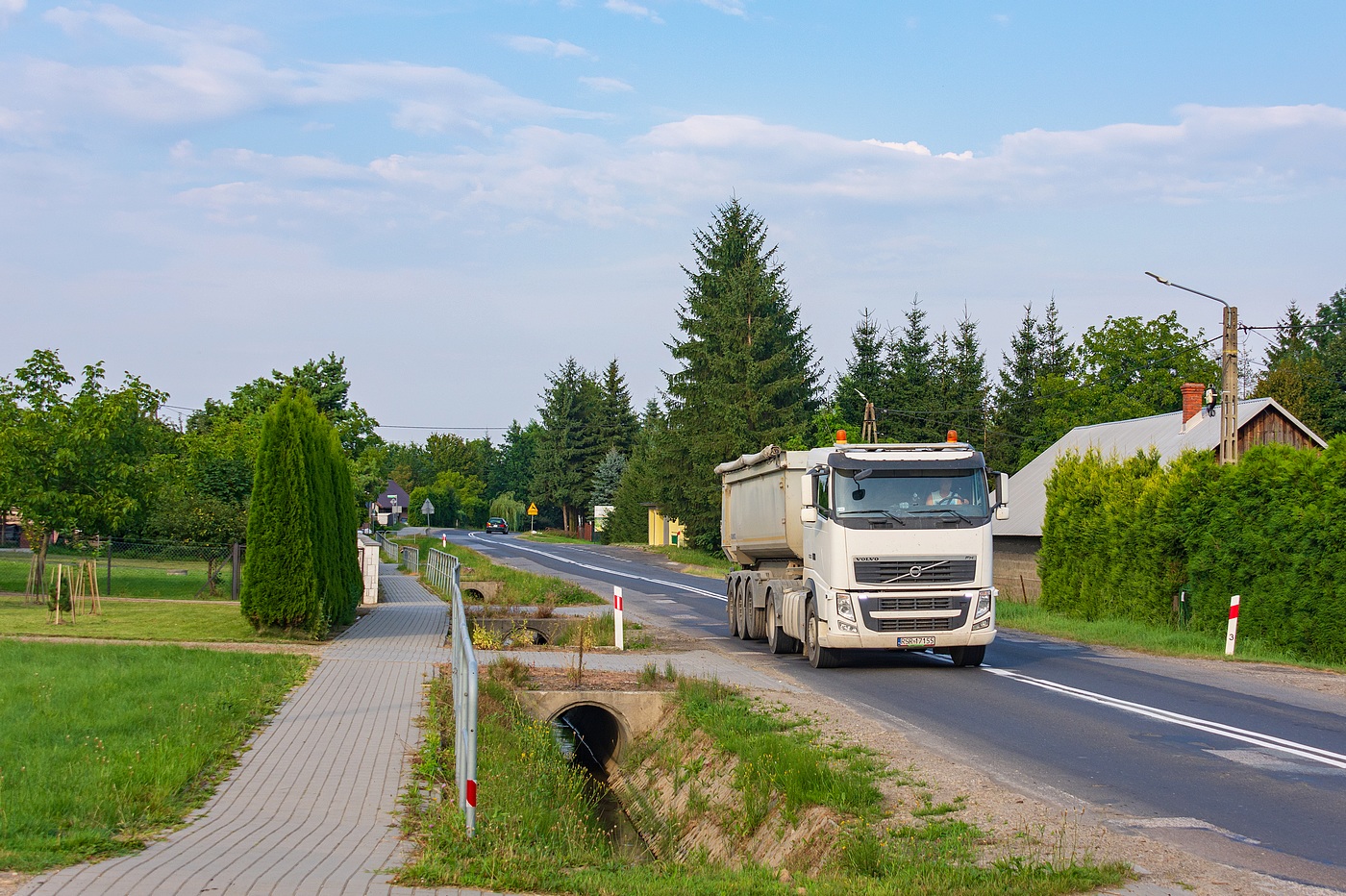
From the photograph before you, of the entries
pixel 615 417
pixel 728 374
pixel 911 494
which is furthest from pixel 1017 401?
pixel 911 494

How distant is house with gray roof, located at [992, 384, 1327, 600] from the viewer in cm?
3759

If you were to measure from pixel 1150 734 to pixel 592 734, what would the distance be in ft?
31.8

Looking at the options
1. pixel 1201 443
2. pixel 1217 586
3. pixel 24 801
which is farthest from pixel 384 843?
pixel 1201 443

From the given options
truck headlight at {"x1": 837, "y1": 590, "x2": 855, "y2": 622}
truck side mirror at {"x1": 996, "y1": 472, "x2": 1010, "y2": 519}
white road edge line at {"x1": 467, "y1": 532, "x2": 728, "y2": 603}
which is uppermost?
truck side mirror at {"x1": 996, "y1": 472, "x2": 1010, "y2": 519}

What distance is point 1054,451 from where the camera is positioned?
45.1 meters

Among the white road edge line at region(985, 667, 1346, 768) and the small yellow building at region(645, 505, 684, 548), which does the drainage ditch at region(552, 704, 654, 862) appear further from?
the small yellow building at region(645, 505, 684, 548)

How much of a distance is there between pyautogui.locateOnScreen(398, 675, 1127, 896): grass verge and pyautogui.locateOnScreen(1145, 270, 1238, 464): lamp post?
14.6 m

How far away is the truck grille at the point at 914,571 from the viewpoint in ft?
53.0

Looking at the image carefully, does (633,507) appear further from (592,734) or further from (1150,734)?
(1150,734)

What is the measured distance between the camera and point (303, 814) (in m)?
7.80

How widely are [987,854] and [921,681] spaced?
29.0 ft

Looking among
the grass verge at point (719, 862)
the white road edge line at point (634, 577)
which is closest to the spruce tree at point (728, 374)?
the white road edge line at point (634, 577)

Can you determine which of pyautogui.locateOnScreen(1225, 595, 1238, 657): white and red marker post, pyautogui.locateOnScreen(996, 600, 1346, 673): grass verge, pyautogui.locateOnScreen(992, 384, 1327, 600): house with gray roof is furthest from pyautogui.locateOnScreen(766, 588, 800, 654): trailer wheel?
pyautogui.locateOnScreen(992, 384, 1327, 600): house with gray roof

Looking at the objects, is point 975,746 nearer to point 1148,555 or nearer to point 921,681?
point 921,681
